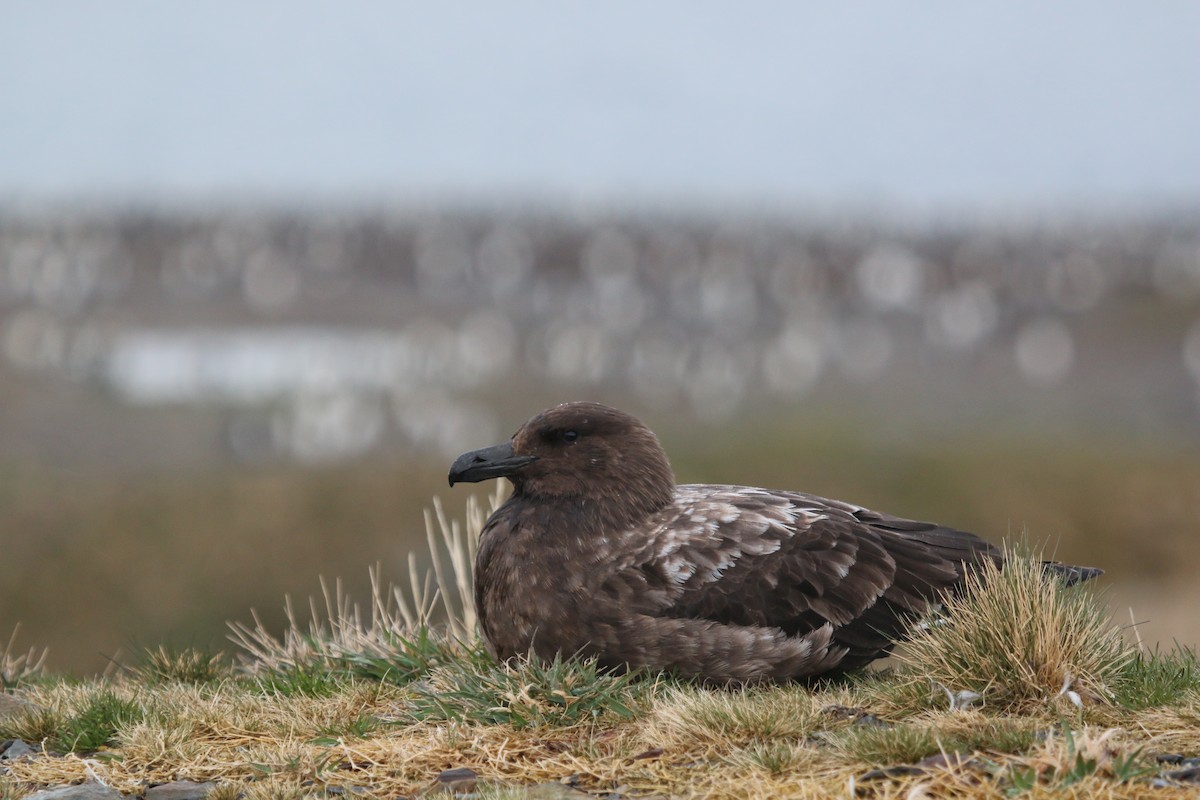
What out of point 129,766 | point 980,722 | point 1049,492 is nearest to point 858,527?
point 980,722

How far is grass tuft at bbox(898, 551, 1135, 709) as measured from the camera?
5266mm

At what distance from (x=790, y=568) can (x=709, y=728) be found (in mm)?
1275

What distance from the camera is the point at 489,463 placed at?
6.40m

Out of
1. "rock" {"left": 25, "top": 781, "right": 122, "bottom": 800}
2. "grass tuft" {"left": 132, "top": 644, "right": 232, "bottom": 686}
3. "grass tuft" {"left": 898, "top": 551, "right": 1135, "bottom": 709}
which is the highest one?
"grass tuft" {"left": 898, "top": 551, "right": 1135, "bottom": 709}

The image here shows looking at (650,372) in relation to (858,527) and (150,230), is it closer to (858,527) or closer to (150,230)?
(150,230)

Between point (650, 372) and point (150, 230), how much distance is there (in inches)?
2411

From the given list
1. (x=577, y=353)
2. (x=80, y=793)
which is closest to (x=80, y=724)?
(x=80, y=793)

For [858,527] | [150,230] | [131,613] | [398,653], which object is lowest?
[131,613]

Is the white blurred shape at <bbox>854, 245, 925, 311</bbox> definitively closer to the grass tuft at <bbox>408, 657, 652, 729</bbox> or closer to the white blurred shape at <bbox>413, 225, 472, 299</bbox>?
the white blurred shape at <bbox>413, 225, 472, 299</bbox>

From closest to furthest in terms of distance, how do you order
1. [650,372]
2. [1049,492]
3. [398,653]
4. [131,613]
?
[398,653]
[131,613]
[1049,492]
[650,372]

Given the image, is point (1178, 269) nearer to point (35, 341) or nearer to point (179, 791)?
point (35, 341)

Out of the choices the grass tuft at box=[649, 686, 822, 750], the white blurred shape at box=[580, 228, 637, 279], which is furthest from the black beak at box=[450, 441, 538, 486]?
the white blurred shape at box=[580, 228, 637, 279]

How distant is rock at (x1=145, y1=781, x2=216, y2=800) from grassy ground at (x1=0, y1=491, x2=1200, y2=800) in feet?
0.22

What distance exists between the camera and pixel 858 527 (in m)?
6.33
